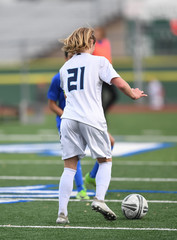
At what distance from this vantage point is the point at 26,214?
22.2ft

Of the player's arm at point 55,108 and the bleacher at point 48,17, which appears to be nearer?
the player's arm at point 55,108

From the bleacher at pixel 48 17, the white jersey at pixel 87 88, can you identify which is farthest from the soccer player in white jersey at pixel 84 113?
the bleacher at pixel 48 17

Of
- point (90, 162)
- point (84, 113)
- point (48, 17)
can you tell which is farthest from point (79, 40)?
point (48, 17)

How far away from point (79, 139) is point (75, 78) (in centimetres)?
58

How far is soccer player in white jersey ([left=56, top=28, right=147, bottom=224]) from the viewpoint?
615cm

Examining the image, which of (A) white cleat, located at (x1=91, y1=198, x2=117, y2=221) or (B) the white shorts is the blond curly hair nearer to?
(B) the white shorts

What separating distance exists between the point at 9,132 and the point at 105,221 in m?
12.8

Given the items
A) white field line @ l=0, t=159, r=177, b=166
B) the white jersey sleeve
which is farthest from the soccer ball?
white field line @ l=0, t=159, r=177, b=166

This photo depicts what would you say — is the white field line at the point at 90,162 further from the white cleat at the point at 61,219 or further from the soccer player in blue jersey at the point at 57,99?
the white cleat at the point at 61,219

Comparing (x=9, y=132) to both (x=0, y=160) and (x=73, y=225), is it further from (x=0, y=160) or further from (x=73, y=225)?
(x=73, y=225)

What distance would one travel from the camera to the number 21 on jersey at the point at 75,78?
6.18 metres

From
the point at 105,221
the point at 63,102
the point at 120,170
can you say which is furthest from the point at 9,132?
the point at 105,221

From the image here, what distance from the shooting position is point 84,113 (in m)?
6.14

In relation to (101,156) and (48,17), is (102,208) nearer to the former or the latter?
(101,156)
